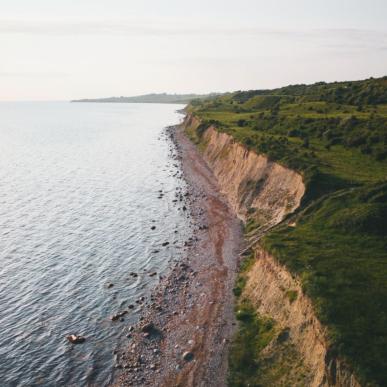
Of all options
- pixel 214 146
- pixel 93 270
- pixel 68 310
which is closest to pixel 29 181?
pixel 214 146

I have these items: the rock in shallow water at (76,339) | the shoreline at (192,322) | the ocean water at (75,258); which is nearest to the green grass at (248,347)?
the shoreline at (192,322)

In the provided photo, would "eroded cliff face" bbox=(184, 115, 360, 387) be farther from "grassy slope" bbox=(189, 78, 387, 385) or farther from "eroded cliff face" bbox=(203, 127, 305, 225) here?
"grassy slope" bbox=(189, 78, 387, 385)

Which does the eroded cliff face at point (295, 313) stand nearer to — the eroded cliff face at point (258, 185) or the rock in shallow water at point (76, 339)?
the eroded cliff face at point (258, 185)

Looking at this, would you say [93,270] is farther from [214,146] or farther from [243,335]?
[214,146]

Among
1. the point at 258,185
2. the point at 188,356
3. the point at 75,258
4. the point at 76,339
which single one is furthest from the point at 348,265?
the point at 75,258

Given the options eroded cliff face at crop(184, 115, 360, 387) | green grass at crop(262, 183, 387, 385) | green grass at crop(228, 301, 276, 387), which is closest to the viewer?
green grass at crop(262, 183, 387, 385)

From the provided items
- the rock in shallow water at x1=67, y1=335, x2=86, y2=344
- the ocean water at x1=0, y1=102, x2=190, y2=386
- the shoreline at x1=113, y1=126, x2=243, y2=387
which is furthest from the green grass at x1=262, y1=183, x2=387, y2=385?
the rock in shallow water at x1=67, y1=335, x2=86, y2=344
